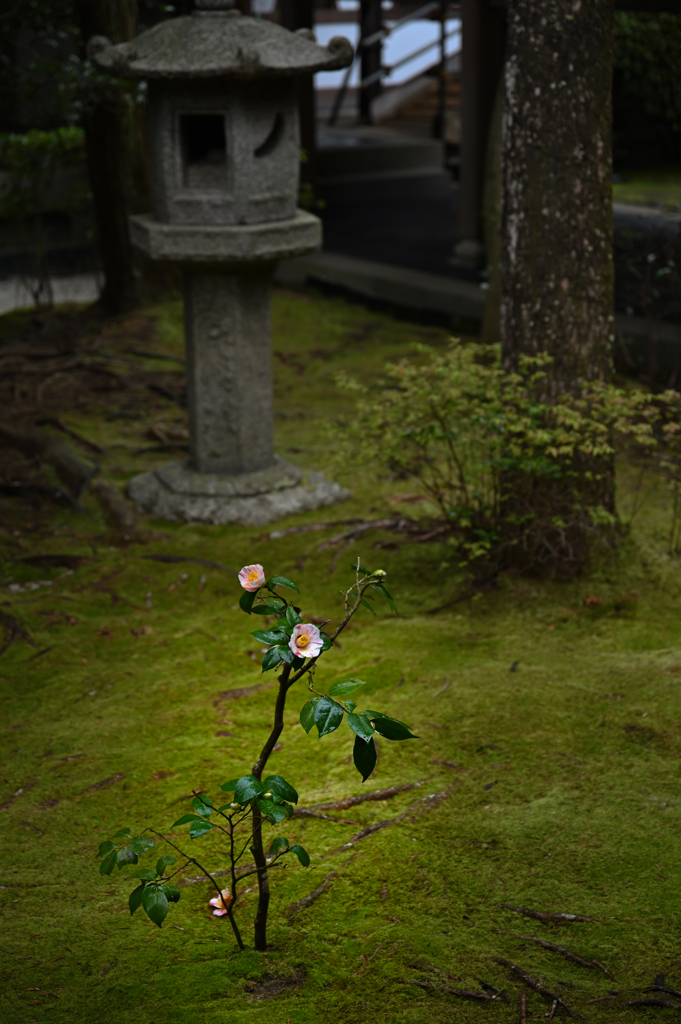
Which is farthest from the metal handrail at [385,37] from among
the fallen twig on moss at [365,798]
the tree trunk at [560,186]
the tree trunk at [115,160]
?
the fallen twig on moss at [365,798]

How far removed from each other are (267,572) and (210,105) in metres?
2.35

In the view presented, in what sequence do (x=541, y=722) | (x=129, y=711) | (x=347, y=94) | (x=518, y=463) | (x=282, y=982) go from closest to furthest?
(x=282, y=982) → (x=541, y=722) → (x=129, y=711) → (x=518, y=463) → (x=347, y=94)

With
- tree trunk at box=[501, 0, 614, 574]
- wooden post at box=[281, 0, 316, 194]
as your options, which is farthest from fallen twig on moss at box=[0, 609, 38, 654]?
wooden post at box=[281, 0, 316, 194]

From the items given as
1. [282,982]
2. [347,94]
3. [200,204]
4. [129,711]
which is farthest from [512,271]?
[347,94]

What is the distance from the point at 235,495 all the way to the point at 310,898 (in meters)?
3.30

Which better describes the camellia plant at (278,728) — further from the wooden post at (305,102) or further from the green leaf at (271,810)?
the wooden post at (305,102)

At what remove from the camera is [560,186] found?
437 cm

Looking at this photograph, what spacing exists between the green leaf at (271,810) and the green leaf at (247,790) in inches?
1.9

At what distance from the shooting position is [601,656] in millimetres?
4039

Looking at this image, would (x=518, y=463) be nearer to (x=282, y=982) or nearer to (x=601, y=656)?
(x=601, y=656)

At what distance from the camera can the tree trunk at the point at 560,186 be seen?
14.0ft

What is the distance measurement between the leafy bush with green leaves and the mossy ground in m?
0.24

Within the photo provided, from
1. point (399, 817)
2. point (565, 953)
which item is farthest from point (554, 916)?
point (399, 817)

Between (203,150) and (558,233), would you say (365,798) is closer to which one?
(558,233)
